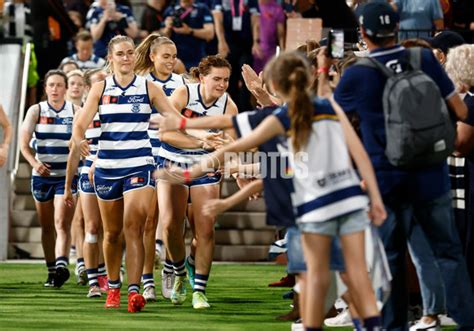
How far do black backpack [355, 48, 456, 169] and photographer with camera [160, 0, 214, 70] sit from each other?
37.5ft

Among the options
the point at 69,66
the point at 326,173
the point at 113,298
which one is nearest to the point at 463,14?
the point at 69,66

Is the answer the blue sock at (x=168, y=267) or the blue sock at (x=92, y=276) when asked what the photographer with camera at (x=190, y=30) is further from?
the blue sock at (x=168, y=267)

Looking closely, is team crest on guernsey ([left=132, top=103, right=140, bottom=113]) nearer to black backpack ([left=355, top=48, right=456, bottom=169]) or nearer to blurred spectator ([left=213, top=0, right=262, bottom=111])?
black backpack ([left=355, top=48, right=456, bottom=169])

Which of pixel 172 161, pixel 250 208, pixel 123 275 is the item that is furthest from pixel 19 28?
pixel 172 161

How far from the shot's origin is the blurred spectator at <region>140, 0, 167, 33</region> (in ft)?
70.3

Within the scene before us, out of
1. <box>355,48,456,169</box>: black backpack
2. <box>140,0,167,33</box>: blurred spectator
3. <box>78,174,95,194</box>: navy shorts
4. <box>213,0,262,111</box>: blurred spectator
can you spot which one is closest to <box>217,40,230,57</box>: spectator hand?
<box>213,0,262,111</box>: blurred spectator

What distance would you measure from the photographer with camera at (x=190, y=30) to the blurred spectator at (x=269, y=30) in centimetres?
76

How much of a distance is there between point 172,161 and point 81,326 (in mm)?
2231

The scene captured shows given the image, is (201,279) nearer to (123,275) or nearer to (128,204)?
(128,204)

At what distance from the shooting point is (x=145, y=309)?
12.5 meters

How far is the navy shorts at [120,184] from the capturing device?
12086mm

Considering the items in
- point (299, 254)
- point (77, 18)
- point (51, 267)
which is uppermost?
point (77, 18)

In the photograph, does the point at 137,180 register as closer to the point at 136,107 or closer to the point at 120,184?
the point at 120,184

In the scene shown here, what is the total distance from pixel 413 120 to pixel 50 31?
13143 millimetres
